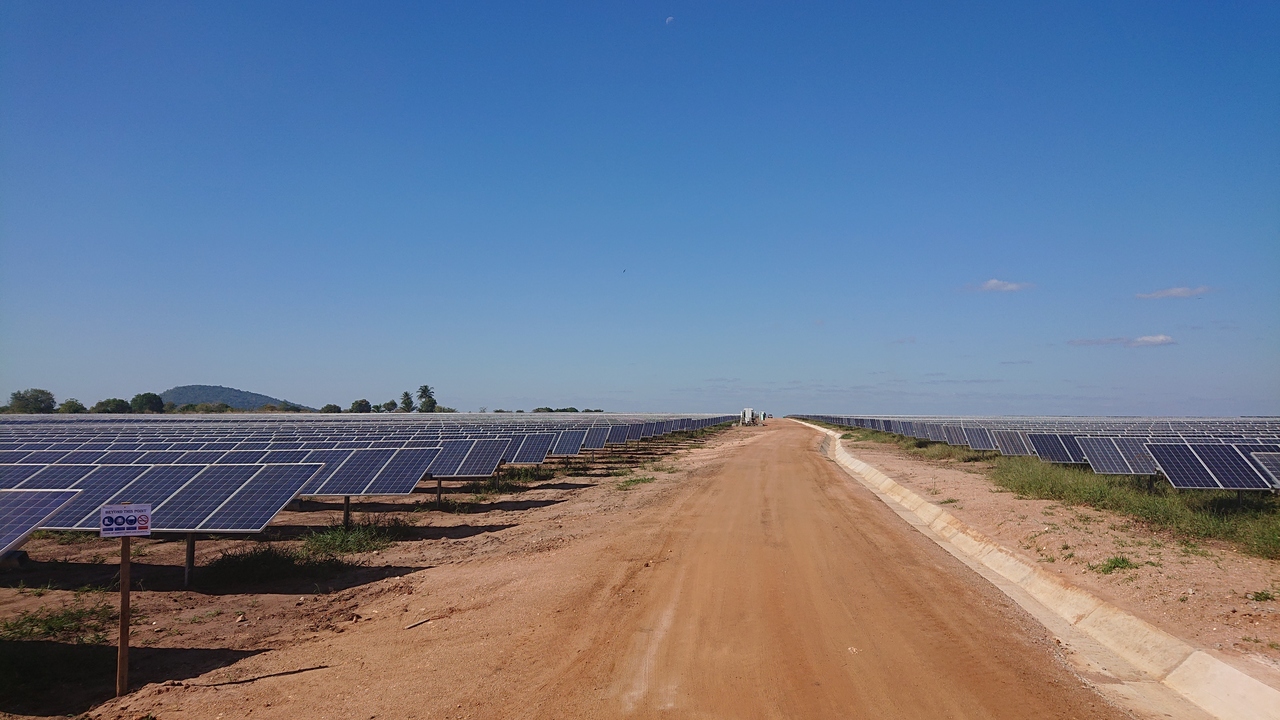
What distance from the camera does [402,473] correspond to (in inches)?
691

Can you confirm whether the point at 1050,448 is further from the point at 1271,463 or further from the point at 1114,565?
the point at 1114,565

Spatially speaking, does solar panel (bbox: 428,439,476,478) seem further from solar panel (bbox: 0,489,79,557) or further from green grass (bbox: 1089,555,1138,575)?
green grass (bbox: 1089,555,1138,575)

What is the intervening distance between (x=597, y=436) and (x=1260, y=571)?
29.3 meters

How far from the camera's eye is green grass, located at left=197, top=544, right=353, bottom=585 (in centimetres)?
1217

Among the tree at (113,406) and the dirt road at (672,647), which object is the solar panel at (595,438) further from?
the tree at (113,406)

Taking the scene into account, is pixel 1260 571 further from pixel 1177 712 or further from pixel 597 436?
pixel 597 436

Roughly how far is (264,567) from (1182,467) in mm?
20352

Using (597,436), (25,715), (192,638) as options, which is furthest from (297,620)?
(597,436)

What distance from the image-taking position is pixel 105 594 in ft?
36.8

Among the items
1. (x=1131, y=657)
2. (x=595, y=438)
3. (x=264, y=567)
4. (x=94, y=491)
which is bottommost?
(x=1131, y=657)

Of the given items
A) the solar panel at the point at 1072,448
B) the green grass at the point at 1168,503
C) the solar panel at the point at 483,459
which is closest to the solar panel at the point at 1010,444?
the solar panel at the point at 1072,448

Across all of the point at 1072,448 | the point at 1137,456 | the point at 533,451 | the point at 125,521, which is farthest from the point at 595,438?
the point at 125,521

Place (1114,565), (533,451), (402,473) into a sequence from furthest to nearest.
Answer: (533,451) → (402,473) → (1114,565)

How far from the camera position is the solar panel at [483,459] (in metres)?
20.3
